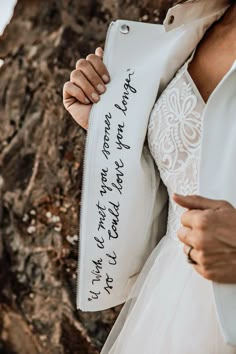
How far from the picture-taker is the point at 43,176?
1934mm

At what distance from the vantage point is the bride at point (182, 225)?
0.93 m

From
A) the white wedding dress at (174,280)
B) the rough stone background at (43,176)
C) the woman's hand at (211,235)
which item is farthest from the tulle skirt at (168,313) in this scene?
the rough stone background at (43,176)

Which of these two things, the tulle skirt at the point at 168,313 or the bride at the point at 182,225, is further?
the tulle skirt at the point at 168,313

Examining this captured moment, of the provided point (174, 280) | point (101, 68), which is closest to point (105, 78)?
point (101, 68)

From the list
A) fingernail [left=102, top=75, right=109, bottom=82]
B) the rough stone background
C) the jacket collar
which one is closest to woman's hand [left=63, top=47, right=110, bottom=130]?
fingernail [left=102, top=75, right=109, bottom=82]

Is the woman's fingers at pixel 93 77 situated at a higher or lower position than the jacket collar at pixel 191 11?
lower

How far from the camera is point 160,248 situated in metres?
1.20

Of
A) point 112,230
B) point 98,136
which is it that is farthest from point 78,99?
point 112,230

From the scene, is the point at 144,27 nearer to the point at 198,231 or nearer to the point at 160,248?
the point at 160,248

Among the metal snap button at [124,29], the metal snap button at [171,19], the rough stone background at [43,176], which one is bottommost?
the rough stone background at [43,176]

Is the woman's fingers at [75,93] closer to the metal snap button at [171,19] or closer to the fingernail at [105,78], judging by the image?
the fingernail at [105,78]

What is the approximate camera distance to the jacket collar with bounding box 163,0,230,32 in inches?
46.3

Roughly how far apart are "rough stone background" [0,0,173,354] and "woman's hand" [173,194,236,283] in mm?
990

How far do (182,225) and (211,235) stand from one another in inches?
2.4
